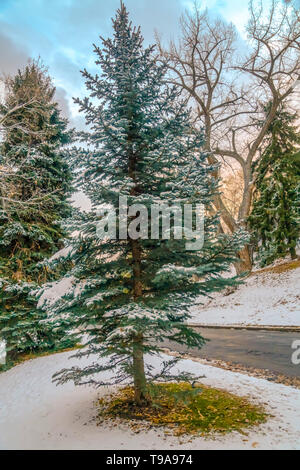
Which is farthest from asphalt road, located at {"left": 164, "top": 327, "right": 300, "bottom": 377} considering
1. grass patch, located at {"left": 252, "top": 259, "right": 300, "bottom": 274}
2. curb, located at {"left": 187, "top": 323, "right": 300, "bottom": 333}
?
grass patch, located at {"left": 252, "top": 259, "right": 300, "bottom": 274}

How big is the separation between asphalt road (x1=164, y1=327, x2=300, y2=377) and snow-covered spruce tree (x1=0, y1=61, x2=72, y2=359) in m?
5.26

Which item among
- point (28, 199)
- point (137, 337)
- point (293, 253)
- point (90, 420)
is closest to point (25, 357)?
point (28, 199)

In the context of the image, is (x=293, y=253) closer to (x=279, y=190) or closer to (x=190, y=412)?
(x=279, y=190)

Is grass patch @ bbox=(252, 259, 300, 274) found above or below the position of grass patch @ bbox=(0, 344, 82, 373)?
above

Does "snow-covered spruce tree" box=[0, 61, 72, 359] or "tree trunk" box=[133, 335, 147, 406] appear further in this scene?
"snow-covered spruce tree" box=[0, 61, 72, 359]

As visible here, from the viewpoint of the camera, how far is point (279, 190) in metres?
16.8

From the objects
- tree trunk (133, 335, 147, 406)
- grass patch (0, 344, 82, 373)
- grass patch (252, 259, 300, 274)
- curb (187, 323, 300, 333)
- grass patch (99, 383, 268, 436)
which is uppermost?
grass patch (252, 259, 300, 274)

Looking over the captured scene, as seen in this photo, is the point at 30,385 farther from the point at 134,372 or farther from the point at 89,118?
the point at 89,118

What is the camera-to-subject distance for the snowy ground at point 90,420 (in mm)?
3508

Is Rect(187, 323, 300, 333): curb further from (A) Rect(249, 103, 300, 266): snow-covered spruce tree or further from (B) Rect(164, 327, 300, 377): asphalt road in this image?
(A) Rect(249, 103, 300, 266): snow-covered spruce tree

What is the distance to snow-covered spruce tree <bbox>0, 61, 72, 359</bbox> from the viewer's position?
8.66 m

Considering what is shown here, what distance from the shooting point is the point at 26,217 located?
32.4 feet

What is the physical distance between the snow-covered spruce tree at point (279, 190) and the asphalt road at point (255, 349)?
7.63 meters

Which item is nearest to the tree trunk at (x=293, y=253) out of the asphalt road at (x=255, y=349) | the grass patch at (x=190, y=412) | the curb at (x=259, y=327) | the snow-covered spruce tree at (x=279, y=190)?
the snow-covered spruce tree at (x=279, y=190)
